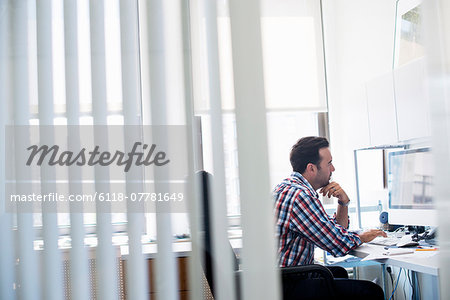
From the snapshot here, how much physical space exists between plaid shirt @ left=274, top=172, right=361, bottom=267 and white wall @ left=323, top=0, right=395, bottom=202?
159cm

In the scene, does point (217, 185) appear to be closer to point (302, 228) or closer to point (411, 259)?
point (302, 228)

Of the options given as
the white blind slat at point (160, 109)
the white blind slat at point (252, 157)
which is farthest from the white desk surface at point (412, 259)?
the white blind slat at point (160, 109)

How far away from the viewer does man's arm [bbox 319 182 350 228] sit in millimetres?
2994

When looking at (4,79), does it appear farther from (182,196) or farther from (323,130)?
(323,130)

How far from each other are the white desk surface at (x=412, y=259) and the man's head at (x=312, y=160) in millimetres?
423

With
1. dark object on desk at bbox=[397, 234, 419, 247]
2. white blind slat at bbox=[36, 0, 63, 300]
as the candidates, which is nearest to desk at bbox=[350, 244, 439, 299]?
dark object on desk at bbox=[397, 234, 419, 247]

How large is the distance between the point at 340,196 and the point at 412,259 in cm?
73

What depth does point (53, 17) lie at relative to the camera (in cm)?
137

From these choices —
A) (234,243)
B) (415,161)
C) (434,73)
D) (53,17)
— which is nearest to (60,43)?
(53,17)

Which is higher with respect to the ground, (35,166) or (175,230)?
(35,166)

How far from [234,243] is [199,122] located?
1.12 feet

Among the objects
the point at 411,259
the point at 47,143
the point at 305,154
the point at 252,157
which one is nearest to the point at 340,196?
the point at 305,154

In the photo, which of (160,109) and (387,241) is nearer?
(160,109)

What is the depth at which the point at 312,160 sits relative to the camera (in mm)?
2771
